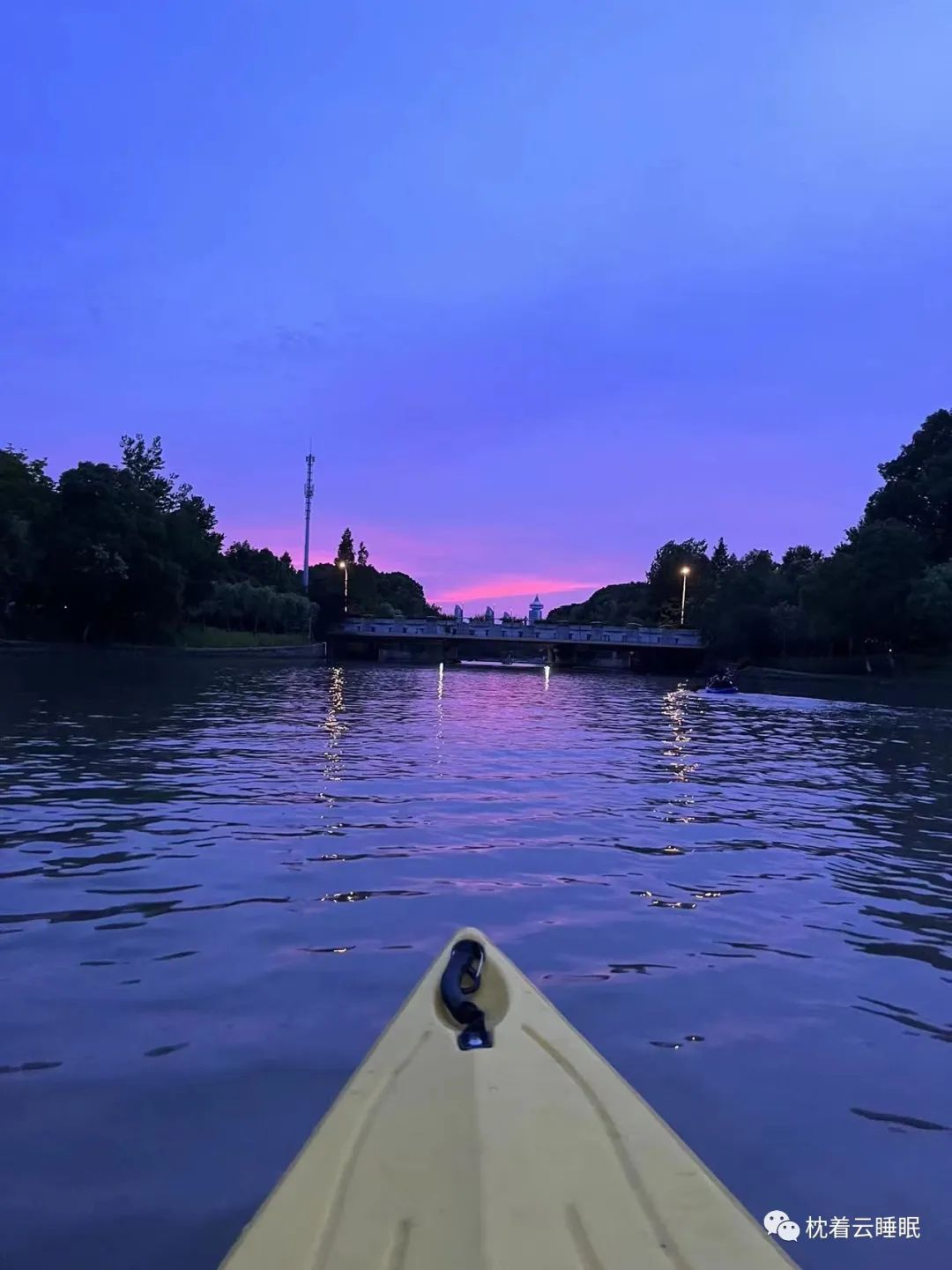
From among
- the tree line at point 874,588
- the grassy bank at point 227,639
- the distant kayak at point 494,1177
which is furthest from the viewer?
the grassy bank at point 227,639

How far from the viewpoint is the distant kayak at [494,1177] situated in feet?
9.03

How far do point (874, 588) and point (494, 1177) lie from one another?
218ft

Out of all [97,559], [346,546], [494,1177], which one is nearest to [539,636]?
[97,559]

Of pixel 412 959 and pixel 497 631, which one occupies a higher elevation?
pixel 497 631

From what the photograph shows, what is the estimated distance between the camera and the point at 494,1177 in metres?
3.11

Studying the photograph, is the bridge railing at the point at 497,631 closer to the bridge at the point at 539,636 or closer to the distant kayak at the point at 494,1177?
the bridge at the point at 539,636

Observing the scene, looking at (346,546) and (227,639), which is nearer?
(227,639)

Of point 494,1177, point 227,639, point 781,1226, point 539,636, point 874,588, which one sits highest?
point 874,588

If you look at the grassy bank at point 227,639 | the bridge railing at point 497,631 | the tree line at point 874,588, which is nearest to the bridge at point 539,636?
the bridge railing at point 497,631

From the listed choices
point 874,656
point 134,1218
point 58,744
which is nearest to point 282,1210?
point 134,1218

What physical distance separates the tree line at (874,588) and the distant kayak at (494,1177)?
59.5 m

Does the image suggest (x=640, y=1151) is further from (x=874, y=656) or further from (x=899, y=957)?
(x=874, y=656)

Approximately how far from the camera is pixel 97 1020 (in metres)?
5.61

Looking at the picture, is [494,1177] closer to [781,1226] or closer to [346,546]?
[781,1226]
